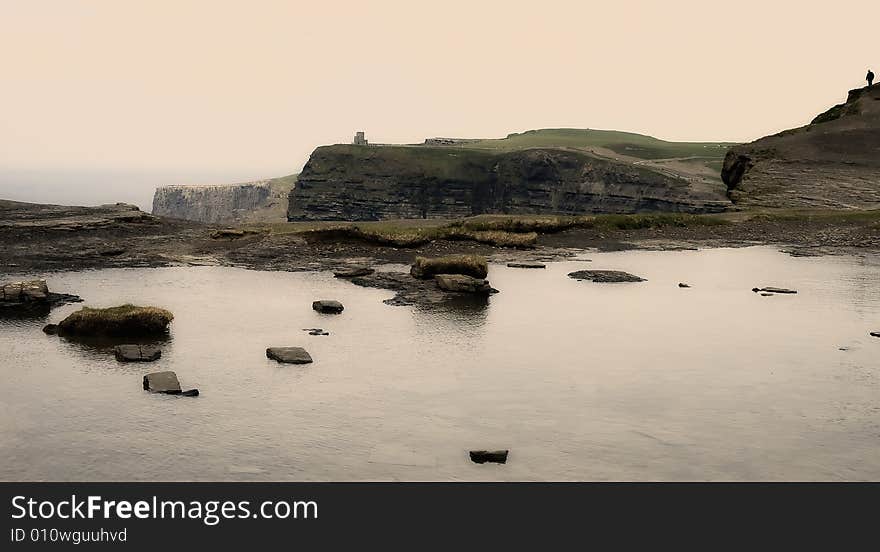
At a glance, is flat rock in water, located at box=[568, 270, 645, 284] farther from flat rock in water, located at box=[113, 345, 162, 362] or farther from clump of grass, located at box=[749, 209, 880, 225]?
clump of grass, located at box=[749, 209, 880, 225]

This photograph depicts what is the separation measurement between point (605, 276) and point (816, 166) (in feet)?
86.3

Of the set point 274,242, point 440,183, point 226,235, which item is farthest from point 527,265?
point 440,183

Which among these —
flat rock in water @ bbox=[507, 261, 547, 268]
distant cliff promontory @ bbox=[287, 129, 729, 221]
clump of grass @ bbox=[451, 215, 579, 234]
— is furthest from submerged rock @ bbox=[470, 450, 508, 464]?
distant cliff promontory @ bbox=[287, 129, 729, 221]

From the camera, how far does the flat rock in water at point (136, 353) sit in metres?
17.6

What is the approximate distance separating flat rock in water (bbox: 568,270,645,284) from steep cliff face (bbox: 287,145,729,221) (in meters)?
141

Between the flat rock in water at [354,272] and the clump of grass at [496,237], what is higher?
the clump of grass at [496,237]

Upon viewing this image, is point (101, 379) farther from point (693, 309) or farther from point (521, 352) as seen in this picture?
point (693, 309)

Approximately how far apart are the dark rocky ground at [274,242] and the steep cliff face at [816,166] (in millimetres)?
4191

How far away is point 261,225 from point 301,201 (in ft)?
504

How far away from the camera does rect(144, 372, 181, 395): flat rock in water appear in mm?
15266

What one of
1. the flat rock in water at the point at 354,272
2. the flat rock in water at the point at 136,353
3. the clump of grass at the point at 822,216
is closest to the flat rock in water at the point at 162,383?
the flat rock in water at the point at 136,353

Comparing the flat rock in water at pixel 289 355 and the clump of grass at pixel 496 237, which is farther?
the clump of grass at pixel 496 237

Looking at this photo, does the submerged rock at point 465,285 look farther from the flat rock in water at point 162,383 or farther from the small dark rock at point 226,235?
the small dark rock at point 226,235
